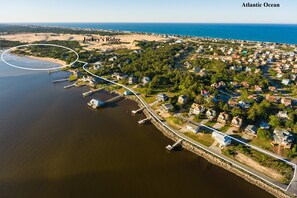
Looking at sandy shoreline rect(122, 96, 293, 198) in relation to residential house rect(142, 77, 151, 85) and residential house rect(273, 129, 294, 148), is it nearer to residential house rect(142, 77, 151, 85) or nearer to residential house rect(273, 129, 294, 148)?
residential house rect(273, 129, 294, 148)

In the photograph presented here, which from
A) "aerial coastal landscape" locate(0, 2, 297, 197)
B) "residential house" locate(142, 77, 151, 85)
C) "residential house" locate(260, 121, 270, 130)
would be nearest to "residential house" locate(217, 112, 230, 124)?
"aerial coastal landscape" locate(0, 2, 297, 197)

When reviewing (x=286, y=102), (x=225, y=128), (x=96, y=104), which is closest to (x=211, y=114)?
(x=225, y=128)

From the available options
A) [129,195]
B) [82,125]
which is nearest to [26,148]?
[82,125]

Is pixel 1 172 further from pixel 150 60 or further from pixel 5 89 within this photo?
pixel 150 60

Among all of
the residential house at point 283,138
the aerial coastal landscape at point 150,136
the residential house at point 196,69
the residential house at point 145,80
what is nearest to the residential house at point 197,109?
the aerial coastal landscape at point 150,136

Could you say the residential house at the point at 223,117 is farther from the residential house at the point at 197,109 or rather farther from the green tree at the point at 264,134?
the green tree at the point at 264,134
